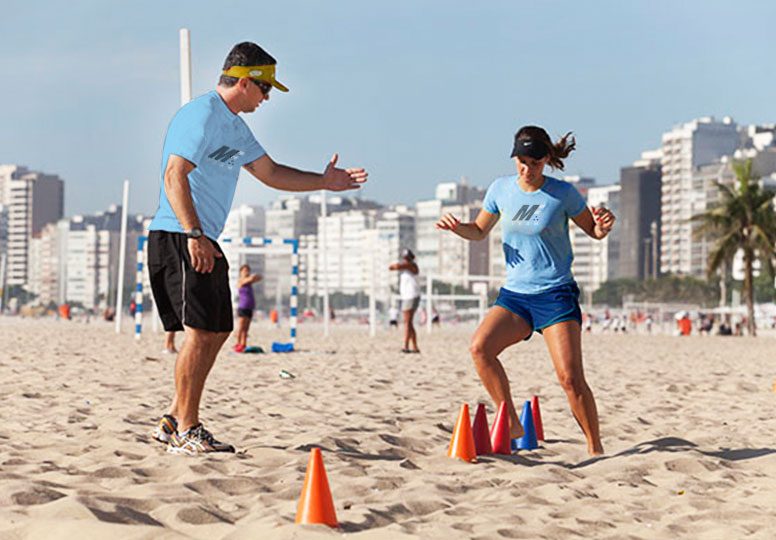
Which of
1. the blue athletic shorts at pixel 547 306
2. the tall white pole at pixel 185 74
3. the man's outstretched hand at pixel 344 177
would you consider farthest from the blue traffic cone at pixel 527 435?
the tall white pole at pixel 185 74

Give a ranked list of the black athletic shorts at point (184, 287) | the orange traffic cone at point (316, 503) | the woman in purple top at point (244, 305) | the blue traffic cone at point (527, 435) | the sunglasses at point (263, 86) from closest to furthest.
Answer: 1. the orange traffic cone at point (316, 503)
2. the black athletic shorts at point (184, 287)
3. the sunglasses at point (263, 86)
4. the blue traffic cone at point (527, 435)
5. the woman in purple top at point (244, 305)

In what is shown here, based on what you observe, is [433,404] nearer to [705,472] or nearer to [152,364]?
[705,472]

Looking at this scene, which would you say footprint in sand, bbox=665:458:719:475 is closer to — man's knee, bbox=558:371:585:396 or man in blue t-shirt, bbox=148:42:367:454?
man's knee, bbox=558:371:585:396

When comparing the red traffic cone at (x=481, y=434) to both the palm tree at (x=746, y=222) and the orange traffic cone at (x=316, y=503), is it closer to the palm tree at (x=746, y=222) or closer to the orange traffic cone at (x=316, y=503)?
the orange traffic cone at (x=316, y=503)

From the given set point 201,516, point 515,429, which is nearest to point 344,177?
point 515,429

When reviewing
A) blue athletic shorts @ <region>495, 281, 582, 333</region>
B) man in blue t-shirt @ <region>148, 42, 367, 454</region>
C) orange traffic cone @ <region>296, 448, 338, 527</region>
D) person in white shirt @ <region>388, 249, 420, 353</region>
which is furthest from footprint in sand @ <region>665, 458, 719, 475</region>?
person in white shirt @ <region>388, 249, 420, 353</region>

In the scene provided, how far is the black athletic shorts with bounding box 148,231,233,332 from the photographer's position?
18.5 ft

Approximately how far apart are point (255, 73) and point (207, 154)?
45 cm

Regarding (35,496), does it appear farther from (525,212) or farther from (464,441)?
(525,212)

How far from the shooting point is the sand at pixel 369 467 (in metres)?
4.38

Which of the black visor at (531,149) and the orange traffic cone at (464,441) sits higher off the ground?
the black visor at (531,149)

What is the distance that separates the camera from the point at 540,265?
6.32 m

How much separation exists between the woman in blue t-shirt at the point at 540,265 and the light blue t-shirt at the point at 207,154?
1.19 m

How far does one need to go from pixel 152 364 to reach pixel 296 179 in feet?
24.3
